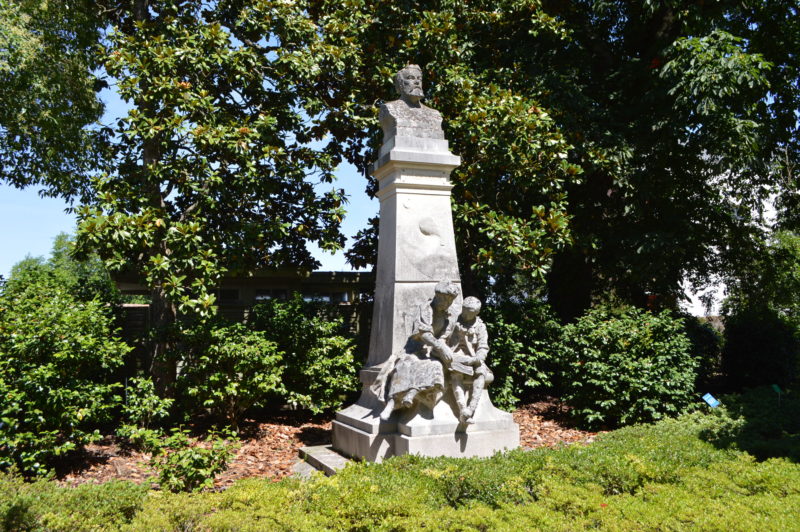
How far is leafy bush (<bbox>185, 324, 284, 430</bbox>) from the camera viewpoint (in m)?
7.89

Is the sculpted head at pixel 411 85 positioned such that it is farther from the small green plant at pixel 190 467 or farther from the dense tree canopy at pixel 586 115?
the small green plant at pixel 190 467

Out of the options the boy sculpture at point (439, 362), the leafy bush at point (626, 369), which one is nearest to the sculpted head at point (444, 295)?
the boy sculpture at point (439, 362)

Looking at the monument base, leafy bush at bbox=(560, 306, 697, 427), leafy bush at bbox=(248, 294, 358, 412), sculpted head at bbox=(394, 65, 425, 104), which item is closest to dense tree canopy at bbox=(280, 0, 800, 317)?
Result: leafy bush at bbox=(560, 306, 697, 427)

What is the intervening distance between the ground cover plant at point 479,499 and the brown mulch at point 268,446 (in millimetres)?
1449

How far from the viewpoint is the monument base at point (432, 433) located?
5559 mm

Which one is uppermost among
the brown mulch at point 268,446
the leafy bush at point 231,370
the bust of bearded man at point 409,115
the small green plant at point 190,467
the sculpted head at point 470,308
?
the bust of bearded man at point 409,115

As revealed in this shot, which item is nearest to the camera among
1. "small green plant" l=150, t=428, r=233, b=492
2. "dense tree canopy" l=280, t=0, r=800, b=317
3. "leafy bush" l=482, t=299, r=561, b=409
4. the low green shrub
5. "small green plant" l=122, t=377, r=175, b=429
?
the low green shrub

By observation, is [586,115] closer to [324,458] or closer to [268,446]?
[324,458]

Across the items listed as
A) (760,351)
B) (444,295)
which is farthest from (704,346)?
(444,295)

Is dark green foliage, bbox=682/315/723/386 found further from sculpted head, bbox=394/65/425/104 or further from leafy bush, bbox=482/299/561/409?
sculpted head, bbox=394/65/425/104

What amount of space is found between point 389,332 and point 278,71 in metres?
5.08

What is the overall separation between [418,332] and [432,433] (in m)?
1.03

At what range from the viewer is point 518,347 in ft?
30.4

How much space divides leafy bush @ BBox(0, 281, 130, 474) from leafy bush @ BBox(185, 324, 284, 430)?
1.19 meters
